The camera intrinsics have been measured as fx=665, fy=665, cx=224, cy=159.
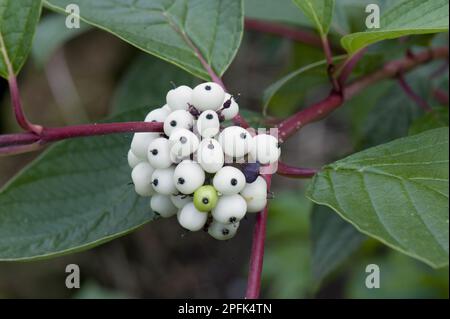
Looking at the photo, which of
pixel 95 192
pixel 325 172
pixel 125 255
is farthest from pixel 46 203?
pixel 125 255

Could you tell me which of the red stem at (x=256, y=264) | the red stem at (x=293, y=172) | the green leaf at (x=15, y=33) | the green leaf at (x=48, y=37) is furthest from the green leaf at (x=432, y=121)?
the green leaf at (x=48, y=37)

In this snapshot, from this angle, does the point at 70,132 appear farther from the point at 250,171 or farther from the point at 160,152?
the point at 250,171

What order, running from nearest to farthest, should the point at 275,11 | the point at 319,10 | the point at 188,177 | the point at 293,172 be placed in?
the point at 188,177 → the point at 293,172 → the point at 319,10 → the point at 275,11

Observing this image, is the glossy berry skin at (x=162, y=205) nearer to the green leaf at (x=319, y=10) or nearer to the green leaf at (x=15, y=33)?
the green leaf at (x=15, y=33)

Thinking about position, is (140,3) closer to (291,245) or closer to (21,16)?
(21,16)

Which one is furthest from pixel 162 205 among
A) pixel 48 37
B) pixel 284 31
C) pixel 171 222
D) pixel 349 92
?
pixel 171 222

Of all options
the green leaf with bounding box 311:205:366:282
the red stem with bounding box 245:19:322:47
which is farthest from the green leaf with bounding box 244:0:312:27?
the green leaf with bounding box 311:205:366:282

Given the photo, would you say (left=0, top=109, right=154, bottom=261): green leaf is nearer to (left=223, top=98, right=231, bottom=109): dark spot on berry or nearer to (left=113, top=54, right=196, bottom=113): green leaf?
(left=223, top=98, right=231, bottom=109): dark spot on berry
